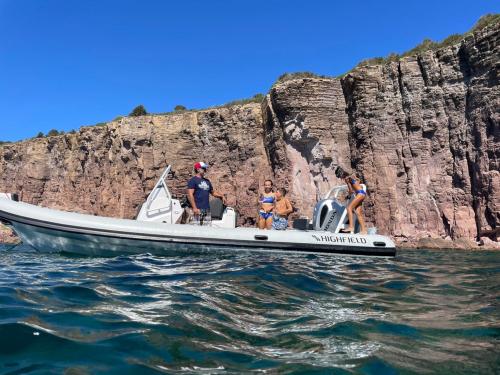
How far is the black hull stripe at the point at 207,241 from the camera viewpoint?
7355 mm

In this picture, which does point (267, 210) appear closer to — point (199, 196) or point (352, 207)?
point (199, 196)

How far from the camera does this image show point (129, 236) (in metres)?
7.40

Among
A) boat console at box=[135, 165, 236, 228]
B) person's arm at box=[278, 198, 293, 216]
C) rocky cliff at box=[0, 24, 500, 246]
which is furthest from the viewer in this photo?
rocky cliff at box=[0, 24, 500, 246]

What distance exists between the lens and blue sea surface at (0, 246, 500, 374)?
2355mm

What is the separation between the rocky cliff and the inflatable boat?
43.5 feet

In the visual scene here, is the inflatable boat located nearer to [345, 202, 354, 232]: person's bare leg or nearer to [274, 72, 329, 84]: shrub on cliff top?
[345, 202, 354, 232]: person's bare leg

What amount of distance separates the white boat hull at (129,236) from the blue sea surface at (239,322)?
70.4 inches

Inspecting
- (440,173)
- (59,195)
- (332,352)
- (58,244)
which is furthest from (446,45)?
(59,195)

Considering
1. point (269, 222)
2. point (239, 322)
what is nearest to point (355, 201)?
point (269, 222)

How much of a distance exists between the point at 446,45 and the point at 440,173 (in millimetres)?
7131

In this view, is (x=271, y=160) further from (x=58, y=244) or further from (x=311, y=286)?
(x=311, y=286)

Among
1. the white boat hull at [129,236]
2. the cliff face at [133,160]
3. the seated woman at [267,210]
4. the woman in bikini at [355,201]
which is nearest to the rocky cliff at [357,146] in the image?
the cliff face at [133,160]

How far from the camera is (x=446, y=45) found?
22453 mm

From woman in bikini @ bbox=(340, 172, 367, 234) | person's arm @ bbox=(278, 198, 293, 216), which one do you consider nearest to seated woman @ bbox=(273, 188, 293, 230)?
person's arm @ bbox=(278, 198, 293, 216)
